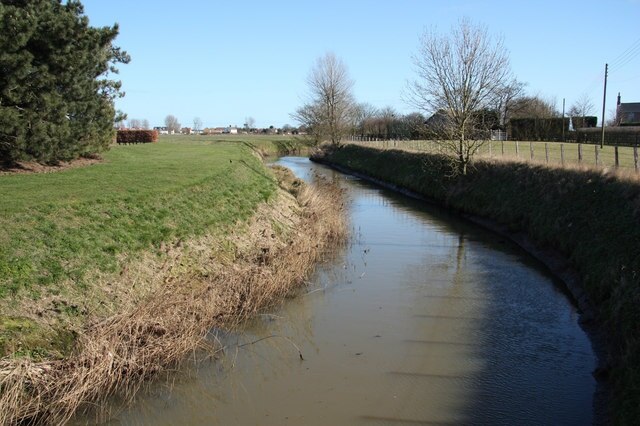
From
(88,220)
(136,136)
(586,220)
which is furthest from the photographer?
(136,136)

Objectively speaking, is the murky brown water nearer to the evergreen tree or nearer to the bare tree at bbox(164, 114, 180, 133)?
the evergreen tree

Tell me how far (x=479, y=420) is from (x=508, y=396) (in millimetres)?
893

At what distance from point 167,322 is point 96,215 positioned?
3.76 metres

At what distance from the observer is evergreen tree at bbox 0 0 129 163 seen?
1417 centimetres

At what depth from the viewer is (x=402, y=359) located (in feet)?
29.7

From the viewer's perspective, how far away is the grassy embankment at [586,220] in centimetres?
827

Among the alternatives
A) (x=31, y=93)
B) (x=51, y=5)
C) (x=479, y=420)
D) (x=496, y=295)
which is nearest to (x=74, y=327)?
(x=479, y=420)

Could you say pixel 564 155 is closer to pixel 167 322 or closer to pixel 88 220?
pixel 88 220

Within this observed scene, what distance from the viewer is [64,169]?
17703mm

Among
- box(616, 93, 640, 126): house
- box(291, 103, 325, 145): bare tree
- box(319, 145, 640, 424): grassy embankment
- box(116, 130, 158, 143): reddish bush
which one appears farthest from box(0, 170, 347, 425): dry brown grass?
box(616, 93, 640, 126): house

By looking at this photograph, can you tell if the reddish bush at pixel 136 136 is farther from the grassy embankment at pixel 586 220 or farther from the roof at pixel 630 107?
the roof at pixel 630 107

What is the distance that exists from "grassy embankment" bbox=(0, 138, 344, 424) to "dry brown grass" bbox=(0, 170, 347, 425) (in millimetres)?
20

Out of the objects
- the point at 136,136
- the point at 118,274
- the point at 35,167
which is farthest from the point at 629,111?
the point at 118,274

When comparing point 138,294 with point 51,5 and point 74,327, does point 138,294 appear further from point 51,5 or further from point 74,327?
point 51,5
